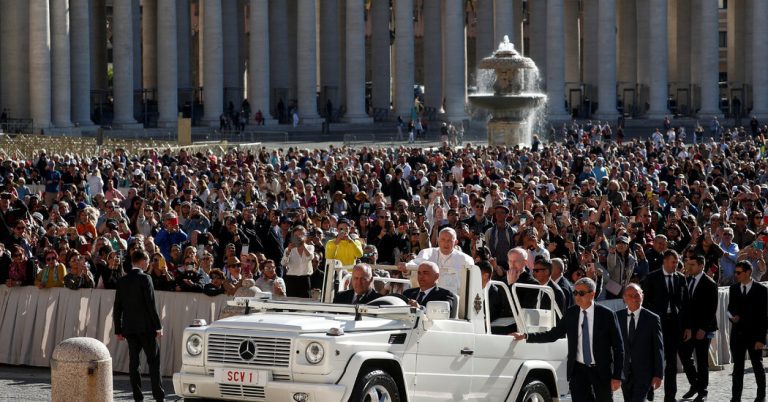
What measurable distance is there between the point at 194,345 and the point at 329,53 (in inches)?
3234

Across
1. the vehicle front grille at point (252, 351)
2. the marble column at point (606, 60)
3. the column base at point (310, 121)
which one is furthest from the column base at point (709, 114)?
→ the vehicle front grille at point (252, 351)

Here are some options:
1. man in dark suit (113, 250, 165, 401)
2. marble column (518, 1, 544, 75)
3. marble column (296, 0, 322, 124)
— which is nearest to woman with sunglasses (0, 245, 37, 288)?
man in dark suit (113, 250, 165, 401)

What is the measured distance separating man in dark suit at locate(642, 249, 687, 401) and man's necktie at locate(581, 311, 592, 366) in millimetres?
3562

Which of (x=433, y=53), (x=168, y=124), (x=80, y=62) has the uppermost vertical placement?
(x=433, y=53)

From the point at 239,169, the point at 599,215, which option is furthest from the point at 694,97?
the point at 599,215

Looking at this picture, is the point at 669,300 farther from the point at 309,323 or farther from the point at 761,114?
the point at 761,114

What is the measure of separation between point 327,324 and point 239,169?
2762 centimetres

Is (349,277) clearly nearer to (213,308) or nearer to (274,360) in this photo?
(274,360)

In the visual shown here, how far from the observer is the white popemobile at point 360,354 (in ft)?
47.8

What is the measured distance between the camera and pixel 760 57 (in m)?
93.9

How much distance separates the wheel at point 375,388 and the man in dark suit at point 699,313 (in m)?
5.42

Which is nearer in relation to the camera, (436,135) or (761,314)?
(761,314)

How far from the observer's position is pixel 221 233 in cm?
2702

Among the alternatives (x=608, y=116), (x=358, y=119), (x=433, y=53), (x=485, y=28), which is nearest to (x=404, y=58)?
(x=358, y=119)
